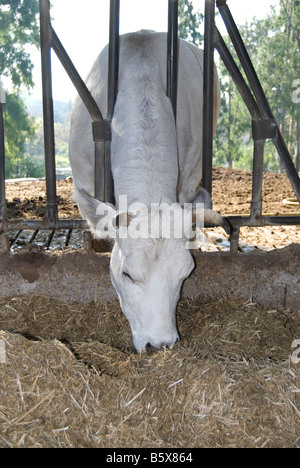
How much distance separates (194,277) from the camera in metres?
3.05

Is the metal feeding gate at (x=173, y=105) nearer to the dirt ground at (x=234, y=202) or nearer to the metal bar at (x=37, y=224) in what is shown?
the metal bar at (x=37, y=224)

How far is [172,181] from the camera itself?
246cm

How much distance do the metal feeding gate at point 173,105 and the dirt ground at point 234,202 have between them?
69cm

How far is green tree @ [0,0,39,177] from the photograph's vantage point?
41.2 feet

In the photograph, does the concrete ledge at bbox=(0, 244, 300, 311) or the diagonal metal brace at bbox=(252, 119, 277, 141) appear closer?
the concrete ledge at bbox=(0, 244, 300, 311)

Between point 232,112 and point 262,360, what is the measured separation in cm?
2091

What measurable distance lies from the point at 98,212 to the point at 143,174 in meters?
0.31

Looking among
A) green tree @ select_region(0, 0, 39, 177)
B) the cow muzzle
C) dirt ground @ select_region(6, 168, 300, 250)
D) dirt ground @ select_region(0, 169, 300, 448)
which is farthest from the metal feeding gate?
green tree @ select_region(0, 0, 39, 177)

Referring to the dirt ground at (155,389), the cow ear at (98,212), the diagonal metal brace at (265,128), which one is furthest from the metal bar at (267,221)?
the cow ear at (98,212)

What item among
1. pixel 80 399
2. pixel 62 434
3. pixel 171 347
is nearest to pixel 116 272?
pixel 171 347

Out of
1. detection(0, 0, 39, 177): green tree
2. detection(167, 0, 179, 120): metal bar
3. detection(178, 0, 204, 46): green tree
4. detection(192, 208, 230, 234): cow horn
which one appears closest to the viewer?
detection(192, 208, 230, 234): cow horn

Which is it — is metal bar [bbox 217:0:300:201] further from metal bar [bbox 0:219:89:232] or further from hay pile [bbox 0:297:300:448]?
hay pile [bbox 0:297:300:448]
